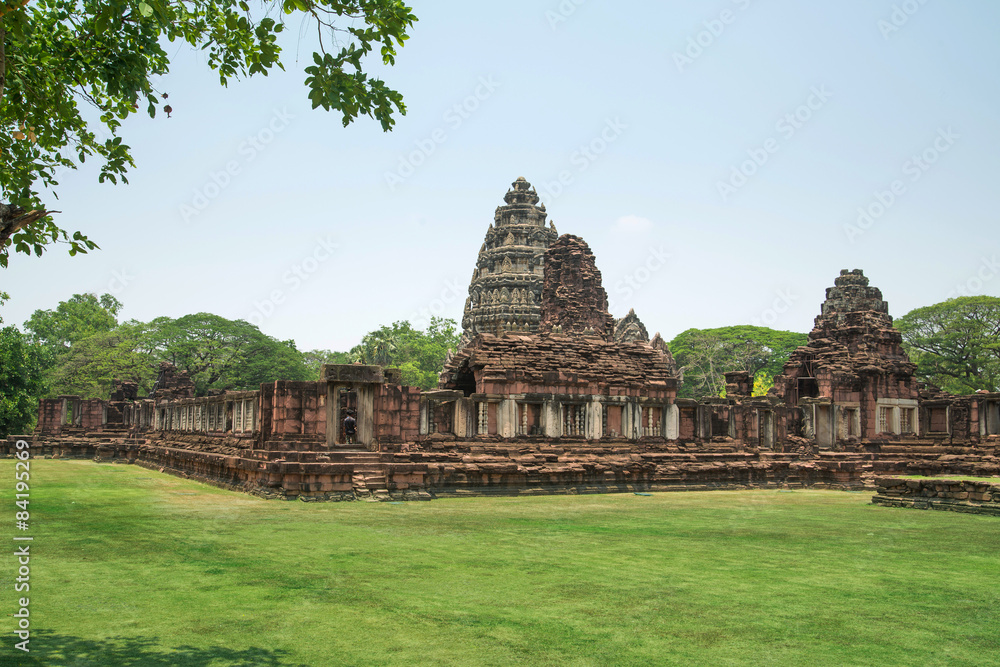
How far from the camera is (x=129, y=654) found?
17.5 feet

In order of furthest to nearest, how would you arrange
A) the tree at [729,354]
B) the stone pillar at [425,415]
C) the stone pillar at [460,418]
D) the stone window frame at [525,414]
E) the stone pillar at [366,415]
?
the tree at [729,354], the stone window frame at [525,414], the stone pillar at [460,418], the stone pillar at [425,415], the stone pillar at [366,415]

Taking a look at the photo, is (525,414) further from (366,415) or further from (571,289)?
(571,289)

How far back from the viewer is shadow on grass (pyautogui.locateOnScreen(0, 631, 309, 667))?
5.14 meters

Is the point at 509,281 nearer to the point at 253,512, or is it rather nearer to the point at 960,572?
the point at 253,512

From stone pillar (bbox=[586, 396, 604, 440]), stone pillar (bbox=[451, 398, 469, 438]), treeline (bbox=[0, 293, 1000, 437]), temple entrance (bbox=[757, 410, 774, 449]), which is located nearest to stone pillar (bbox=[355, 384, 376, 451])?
stone pillar (bbox=[451, 398, 469, 438])

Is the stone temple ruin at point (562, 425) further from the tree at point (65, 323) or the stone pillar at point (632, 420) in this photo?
the tree at point (65, 323)

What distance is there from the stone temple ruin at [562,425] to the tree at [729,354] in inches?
1182

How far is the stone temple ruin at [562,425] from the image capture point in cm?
1761

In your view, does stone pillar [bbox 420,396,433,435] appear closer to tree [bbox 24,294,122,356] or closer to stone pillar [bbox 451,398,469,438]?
stone pillar [bbox 451,398,469,438]

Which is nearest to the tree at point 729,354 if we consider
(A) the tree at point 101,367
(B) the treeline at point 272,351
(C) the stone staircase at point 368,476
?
(B) the treeline at point 272,351

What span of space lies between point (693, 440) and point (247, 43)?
19.6 m

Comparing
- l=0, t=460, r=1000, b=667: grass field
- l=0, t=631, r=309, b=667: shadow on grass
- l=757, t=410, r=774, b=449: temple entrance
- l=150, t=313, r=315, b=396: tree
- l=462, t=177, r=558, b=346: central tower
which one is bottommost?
l=0, t=460, r=1000, b=667: grass field

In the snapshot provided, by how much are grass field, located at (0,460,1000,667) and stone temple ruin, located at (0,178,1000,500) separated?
4.04 metres

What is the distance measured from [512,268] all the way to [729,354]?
21.6 m
